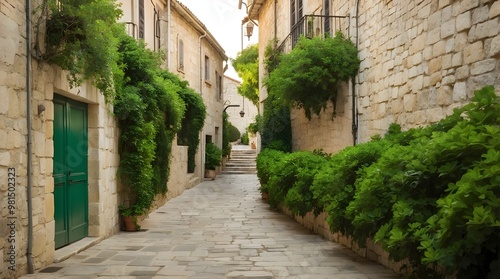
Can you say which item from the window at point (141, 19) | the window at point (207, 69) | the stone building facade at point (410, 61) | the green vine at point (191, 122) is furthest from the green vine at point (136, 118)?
the window at point (207, 69)

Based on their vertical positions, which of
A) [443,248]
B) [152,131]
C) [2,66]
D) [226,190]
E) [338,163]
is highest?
[2,66]

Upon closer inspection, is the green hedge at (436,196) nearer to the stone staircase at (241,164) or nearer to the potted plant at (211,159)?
the potted plant at (211,159)

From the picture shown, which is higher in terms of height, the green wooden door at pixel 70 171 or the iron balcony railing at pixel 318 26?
the iron balcony railing at pixel 318 26

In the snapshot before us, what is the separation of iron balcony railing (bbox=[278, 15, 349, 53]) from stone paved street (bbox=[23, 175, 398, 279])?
406cm

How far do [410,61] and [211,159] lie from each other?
13106 mm

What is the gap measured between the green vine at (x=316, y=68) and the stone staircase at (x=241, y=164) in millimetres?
12416

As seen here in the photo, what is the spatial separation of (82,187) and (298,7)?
8.31 meters

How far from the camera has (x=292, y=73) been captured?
8.66 m

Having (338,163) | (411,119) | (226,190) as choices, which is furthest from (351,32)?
(226,190)

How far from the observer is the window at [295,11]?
12.2 meters

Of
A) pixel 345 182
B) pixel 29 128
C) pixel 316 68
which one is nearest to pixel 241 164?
pixel 316 68

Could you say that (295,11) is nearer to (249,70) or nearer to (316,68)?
(316,68)

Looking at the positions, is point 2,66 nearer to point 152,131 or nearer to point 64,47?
point 64,47

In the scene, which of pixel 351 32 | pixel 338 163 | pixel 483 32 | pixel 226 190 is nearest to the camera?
pixel 483 32
